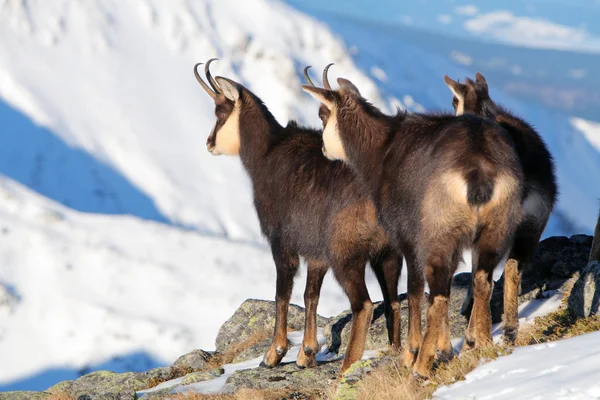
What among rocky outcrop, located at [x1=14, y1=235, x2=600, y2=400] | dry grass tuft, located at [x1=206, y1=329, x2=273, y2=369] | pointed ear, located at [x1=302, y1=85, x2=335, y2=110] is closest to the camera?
rocky outcrop, located at [x1=14, y1=235, x2=600, y2=400]

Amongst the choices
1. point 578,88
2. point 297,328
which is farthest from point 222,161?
point 578,88

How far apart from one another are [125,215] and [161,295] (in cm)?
1546

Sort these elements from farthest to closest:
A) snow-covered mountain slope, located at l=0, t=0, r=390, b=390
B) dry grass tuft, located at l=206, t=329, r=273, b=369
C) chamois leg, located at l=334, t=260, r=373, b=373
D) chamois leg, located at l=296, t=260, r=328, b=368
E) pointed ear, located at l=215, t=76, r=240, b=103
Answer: snow-covered mountain slope, located at l=0, t=0, r=390, b=390 < dry grass tuft, located at l=206, t=329, r=273, b=369 < pointed ear, located at l=215, t=76, r=240, b=103 < chamois leg, located at l=296, t=260, r=328, b=368 < chamois leg, located at l=334, t=260, r=373, b=373

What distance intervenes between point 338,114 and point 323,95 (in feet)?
0.99

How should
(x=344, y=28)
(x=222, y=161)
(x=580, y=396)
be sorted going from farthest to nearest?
(x=344, y=28), (x=222, y=161), (x=580, y=396)

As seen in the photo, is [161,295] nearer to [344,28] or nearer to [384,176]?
[344,28]

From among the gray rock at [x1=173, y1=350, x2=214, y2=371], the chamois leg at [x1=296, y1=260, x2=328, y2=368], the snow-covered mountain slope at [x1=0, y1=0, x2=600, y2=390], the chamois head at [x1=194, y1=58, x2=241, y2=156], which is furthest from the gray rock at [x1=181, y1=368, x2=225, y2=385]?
the snow-covered mountain slope at [x1=0, y1=0, x2=600, y2=390]

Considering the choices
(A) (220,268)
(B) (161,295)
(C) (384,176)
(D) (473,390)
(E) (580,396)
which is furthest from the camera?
(A) (220,268)

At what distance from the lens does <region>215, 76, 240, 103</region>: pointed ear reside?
12.6m

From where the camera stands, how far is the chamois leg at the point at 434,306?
857cm

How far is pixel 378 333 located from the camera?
12.5 metres

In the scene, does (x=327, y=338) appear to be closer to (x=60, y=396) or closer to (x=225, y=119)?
(x=225, y=119)

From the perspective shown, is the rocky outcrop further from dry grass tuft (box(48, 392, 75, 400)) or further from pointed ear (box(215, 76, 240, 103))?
pointed ear (box(215, 76, 240, 103))

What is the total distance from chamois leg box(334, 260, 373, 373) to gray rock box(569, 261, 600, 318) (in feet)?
7.64
